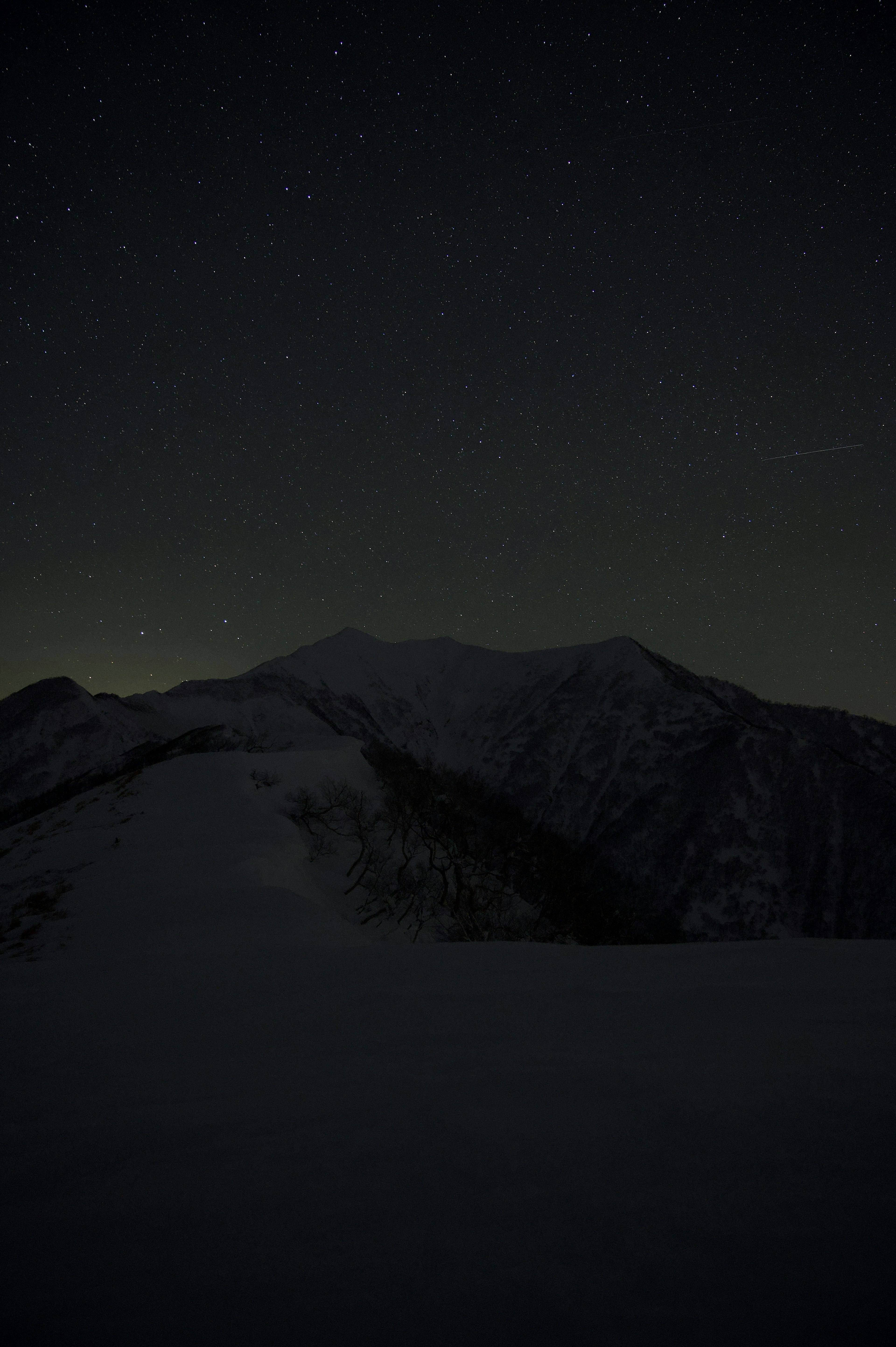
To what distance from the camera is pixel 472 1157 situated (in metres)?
2.47

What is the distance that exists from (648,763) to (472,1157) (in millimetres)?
117740

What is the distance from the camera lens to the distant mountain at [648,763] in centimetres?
7825

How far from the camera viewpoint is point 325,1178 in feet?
7.98

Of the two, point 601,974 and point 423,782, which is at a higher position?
point 601,974

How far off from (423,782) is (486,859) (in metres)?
14.4

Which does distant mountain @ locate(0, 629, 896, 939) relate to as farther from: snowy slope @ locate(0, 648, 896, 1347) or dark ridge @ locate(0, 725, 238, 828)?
snowy slope @ locate(0, 648, 896, 1347)

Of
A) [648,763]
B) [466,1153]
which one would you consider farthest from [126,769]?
[648,763]

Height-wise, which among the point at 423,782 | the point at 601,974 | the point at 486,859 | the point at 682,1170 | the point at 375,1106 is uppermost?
the point at 682,1170

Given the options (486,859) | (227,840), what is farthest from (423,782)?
(227,840)

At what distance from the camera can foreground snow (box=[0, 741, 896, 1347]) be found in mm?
1785

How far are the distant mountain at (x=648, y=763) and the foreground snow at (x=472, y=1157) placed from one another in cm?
4567

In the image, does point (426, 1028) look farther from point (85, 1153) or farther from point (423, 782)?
point (423, 782)

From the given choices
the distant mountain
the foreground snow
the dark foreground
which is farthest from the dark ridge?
the dark foreground

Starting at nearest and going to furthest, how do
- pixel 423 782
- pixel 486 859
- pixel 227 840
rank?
pixel 227 840, pixel 486 859, pixel 423 782
